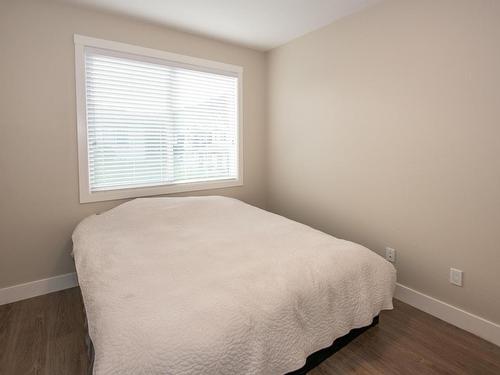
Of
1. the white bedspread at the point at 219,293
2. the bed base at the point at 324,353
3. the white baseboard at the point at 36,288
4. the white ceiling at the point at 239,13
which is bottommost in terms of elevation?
the bed base at the point at 324,353

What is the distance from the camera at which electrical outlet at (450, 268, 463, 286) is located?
204 centimetres

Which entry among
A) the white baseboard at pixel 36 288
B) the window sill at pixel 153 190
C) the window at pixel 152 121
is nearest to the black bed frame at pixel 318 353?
the white baseboard at pixel 36 288

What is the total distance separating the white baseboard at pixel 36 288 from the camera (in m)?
2.35

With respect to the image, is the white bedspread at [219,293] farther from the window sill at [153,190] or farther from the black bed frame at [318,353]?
the window sill at [153,190]

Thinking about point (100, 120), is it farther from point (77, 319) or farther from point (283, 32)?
point (283, 32)

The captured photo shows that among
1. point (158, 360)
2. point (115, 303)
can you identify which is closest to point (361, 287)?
point (158, 360)

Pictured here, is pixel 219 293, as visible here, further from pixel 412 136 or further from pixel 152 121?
pixel 152 121

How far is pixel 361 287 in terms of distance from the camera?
1.71 meters

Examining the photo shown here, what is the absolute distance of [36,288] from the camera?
246 centimetres

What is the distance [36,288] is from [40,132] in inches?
51.8

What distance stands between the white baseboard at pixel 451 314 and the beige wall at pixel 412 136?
60mm

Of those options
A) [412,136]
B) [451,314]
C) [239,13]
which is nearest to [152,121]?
[239,13]

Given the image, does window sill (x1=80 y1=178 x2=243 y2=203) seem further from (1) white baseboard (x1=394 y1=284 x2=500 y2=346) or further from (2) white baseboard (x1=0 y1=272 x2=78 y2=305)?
(1) white baseboard (x1=394 y1=284 x2=500 y2=346)

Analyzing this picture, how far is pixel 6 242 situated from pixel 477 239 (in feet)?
11.5
